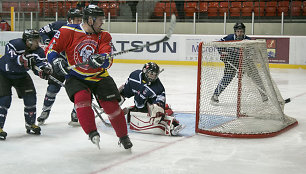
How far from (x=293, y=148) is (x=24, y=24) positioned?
10.3 m

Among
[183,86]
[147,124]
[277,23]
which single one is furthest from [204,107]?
[277,23]

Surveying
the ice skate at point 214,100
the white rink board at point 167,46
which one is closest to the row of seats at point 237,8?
the white rink board at point 167,46

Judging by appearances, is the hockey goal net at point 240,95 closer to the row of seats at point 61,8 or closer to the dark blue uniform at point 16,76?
the dark blue uniform at point 16,76

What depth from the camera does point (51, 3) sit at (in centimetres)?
1280

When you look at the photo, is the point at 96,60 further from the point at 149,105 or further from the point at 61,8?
the point at 61,8

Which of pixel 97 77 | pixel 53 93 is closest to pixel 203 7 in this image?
pixel 53 93

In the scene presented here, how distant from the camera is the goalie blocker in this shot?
156 inches

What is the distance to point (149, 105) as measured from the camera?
4.14m

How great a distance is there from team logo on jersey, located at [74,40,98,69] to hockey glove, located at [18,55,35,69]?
0.69 meters

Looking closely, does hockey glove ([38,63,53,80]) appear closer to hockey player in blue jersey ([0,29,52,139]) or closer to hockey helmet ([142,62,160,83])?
hockey player in blue jersey ([0,29,52,139])

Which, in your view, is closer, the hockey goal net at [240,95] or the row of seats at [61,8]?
the hockey goal net at [240,95]

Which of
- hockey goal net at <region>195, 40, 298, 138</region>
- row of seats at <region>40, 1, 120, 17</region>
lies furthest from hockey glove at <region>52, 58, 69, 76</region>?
row of seats at <region>40, 1, 120, 17</region>

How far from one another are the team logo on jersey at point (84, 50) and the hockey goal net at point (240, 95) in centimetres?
123

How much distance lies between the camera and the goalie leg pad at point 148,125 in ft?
13.0
